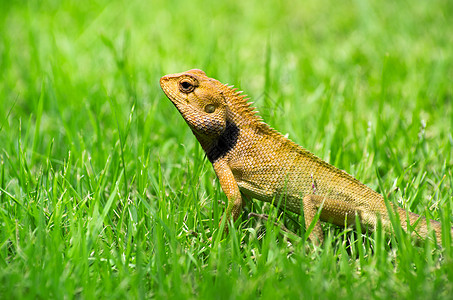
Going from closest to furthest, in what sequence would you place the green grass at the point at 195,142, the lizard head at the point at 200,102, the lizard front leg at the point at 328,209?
the green grass at the point at 195,142 → the lizard front leg at the point at 328,209 → the lizard head at the point at 200,102

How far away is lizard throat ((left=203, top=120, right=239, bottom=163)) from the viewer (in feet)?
12.0

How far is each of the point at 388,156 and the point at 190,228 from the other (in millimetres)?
2089

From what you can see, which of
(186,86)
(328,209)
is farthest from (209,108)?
(328,209)

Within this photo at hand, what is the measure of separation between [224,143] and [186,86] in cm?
51

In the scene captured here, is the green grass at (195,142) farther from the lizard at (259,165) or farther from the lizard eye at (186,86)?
the lizard eye at (186,86)

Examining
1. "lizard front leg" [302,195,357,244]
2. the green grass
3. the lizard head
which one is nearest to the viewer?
the green grass

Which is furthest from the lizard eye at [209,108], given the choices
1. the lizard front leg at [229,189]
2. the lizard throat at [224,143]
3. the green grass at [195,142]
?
the green grass at [195,142]

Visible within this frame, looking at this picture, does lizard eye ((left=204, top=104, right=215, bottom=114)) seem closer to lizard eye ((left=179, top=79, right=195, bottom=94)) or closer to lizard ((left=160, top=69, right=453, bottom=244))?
lizard ((left=160, top=69, right=453, bottom=244))

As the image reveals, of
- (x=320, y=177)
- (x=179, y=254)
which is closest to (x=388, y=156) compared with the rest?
(x=320, y=177)

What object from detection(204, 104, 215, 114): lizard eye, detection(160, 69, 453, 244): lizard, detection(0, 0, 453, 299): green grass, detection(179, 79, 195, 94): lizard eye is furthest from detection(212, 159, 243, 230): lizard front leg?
detection(179, 79, 195, 94): lizard eye

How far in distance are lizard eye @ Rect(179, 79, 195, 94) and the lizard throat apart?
37 centimetres

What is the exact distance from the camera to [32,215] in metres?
3.22

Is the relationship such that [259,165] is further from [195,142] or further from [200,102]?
[195,142]

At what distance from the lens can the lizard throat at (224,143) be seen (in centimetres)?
366
